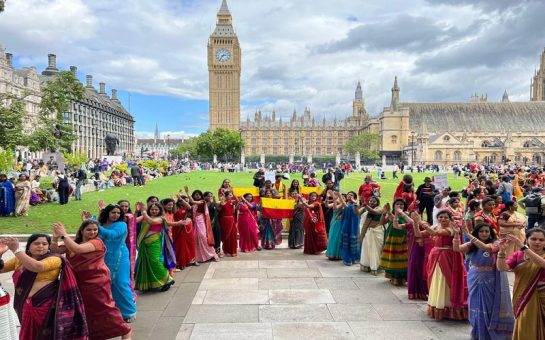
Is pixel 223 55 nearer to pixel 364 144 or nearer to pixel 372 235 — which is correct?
pixel 364 144

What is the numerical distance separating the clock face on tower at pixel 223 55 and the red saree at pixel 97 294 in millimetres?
101334

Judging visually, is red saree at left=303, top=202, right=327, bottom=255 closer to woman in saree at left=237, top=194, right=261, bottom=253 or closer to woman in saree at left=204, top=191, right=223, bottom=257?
woman in saree at left=237, top=194, right=261, bottom=253

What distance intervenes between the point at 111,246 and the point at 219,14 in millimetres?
109115

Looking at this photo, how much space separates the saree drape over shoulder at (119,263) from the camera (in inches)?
199

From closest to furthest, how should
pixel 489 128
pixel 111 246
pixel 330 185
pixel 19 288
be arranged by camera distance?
pixel 19 288 < pixel 111 246 < pixel 330 185 < pixel 489 128

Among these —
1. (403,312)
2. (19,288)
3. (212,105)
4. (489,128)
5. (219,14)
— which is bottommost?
(403,312)

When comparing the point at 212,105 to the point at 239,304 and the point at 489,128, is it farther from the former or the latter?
the point at 239,304

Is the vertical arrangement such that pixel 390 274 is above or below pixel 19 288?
below

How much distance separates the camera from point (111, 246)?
516cm

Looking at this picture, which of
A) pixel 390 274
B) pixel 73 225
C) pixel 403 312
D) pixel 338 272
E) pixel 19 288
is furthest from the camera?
pixel 73 225

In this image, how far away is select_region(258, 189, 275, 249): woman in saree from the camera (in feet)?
34.0

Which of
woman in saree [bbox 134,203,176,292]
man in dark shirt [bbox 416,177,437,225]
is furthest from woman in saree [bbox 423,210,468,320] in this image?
man in dark shirt [bbox 416,177,437,225]

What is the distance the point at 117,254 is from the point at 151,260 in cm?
147

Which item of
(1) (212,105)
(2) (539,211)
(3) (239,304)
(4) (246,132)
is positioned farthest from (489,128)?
(3) (239,304)
